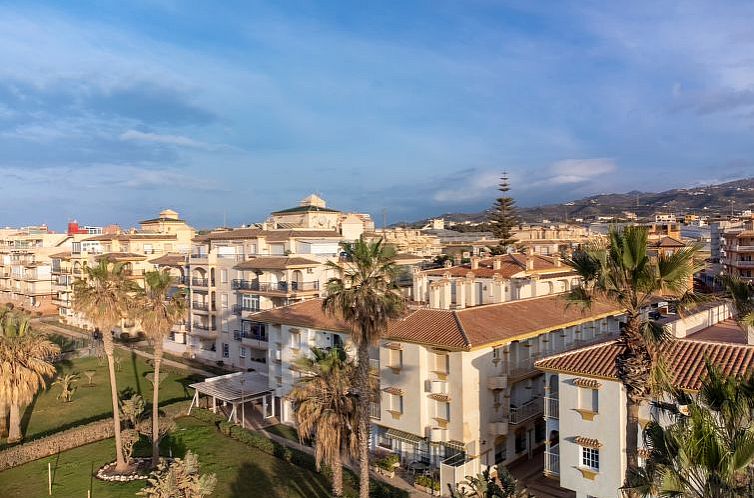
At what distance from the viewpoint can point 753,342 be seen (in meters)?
22.5

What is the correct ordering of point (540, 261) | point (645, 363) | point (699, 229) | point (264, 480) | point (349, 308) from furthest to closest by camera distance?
point (699, 229), point (540, 261), point (264, 480), point (349, 308), point (645, 363)

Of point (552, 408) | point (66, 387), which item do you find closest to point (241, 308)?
point (66, 387)

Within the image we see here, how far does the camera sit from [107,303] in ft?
103

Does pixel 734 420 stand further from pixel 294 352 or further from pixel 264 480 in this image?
pixel 294 352

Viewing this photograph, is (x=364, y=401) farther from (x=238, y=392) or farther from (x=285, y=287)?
(x=285, y=287)

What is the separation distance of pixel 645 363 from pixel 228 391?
103ft

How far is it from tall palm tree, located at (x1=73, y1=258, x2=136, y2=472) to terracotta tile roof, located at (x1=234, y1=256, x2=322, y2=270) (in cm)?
1665

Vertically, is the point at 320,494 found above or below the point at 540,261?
below

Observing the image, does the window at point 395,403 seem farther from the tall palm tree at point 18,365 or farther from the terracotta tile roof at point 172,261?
the terracotta tile roof at point 172,261

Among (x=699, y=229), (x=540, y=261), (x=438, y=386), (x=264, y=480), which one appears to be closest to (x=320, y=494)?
(x=264, y=480)

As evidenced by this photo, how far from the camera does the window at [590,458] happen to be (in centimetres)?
2152

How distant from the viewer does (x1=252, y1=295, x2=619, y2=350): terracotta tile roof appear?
28.1 m

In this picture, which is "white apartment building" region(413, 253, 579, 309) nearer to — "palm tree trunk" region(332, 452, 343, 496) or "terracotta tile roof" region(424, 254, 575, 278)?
"terracotta tile roof" region(424, 254, 575, 278)

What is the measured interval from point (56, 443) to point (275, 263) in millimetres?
21591
